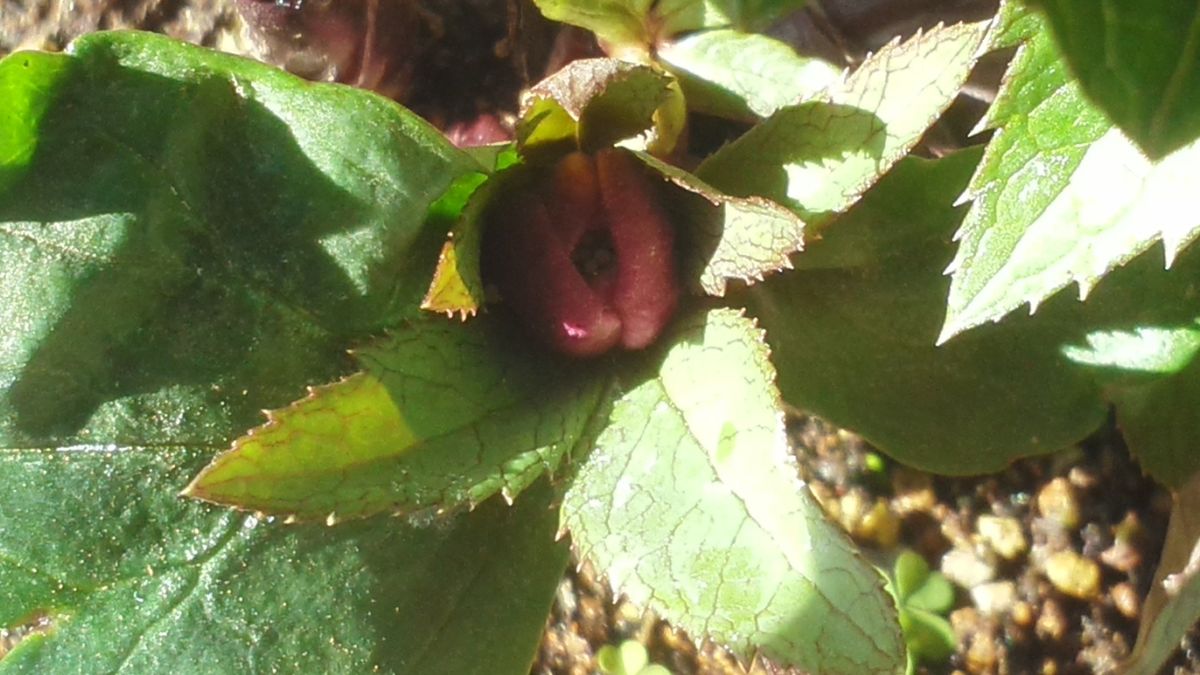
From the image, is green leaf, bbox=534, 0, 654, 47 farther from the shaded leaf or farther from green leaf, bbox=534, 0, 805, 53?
the shaded leaf

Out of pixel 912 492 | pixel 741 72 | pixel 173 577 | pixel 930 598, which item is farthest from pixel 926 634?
pixel 173 577

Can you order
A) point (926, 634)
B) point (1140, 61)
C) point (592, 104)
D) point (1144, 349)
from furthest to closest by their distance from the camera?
point (926, 634) → point (1144, 349) → point (592, 104) → point (1140, 61)

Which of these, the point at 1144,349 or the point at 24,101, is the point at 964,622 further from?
the point at 24,101

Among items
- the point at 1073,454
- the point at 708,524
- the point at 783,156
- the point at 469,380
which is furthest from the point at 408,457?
the point at 1073,454

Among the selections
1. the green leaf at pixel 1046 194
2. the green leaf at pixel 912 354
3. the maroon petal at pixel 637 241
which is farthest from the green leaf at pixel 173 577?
the green leaf at pixel 1046 194

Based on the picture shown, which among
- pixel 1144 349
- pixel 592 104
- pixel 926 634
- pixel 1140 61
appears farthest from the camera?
pixel 926 634

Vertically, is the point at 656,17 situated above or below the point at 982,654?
above
